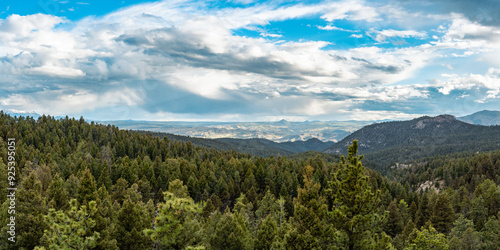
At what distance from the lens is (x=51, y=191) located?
46.3m

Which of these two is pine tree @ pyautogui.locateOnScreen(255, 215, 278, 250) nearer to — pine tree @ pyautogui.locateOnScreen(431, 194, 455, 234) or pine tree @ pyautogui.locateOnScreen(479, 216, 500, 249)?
pine tree @ pyautogui.locateOnScreen(479, 216, 500, 249)

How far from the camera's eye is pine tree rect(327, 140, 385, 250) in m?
26.1

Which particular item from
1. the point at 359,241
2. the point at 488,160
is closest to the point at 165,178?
the point at 359,241

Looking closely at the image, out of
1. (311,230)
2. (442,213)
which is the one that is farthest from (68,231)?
(442,213)

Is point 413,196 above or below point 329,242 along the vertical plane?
below

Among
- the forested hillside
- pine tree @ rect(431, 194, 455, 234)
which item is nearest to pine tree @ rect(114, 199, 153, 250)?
the forested hillside

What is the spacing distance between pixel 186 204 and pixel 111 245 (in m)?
23.2

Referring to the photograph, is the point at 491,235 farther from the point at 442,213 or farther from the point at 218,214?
the point at 218,214

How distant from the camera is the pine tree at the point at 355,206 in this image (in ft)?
85.6

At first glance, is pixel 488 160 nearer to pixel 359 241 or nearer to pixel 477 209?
pixel 477 209

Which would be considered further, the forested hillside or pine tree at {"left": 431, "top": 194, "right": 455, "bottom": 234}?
pine tree at {"left": 431, "top": 194, "right": 455, "bottom": 234}

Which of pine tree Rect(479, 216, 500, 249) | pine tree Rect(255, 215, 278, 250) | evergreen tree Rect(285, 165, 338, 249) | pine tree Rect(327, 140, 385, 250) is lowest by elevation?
pine tree Rect(479, 216, 500, 249)

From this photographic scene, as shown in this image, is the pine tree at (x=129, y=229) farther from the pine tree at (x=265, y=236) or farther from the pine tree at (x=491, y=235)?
the pine tree at (x=491, y=235)

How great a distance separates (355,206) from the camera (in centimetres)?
2616
